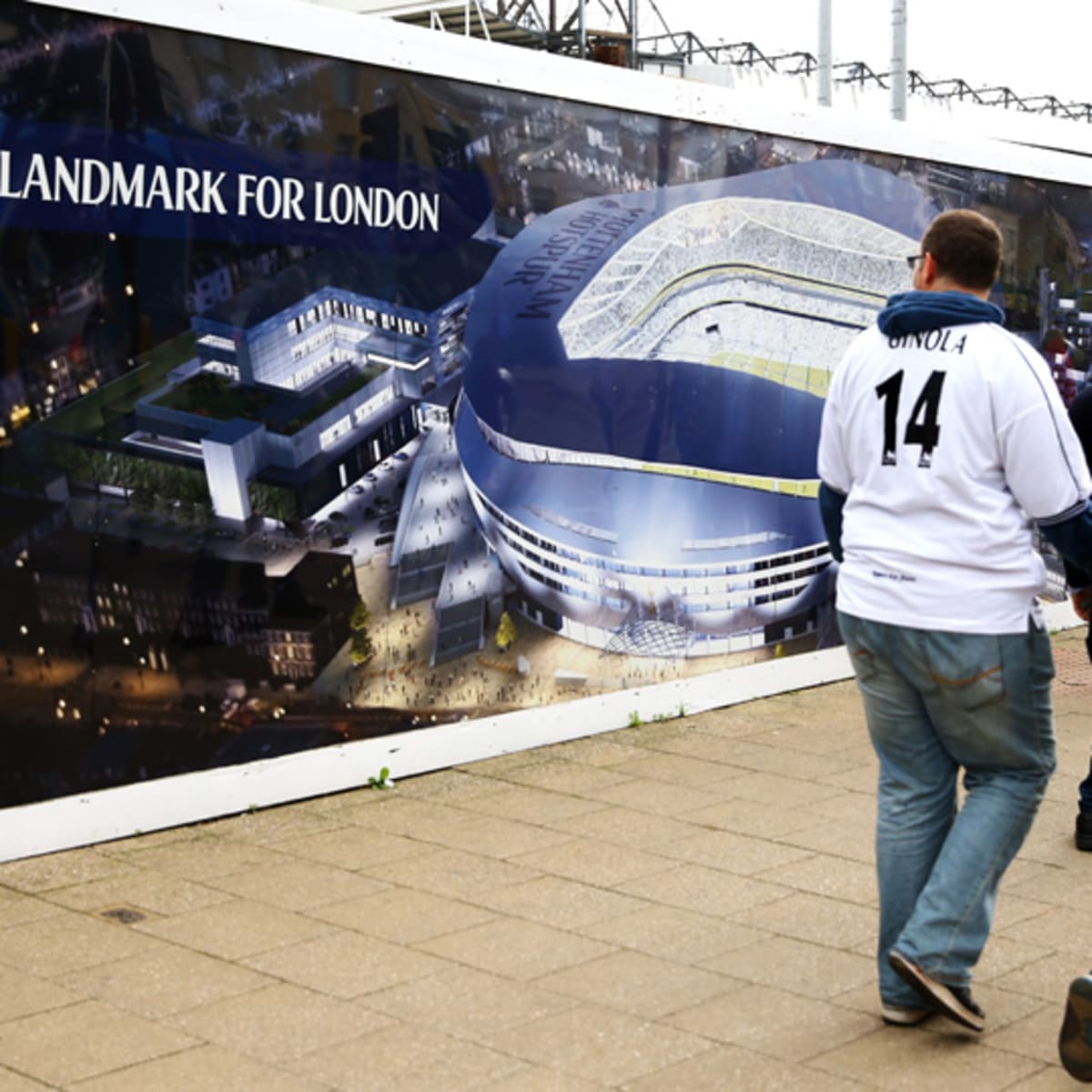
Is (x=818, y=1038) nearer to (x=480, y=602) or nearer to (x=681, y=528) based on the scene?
(x=480, y=602)

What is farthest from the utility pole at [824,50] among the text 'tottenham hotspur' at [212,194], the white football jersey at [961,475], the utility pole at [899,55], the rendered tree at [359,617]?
the white football jersey at [961,475]

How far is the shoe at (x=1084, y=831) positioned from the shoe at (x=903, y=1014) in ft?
6.03

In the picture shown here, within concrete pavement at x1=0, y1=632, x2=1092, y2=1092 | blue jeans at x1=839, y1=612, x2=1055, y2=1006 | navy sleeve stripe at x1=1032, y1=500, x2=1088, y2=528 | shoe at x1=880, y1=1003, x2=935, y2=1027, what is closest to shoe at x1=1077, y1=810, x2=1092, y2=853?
concrete pavement at x1=0, y1=632, x2=1092, y2=1092

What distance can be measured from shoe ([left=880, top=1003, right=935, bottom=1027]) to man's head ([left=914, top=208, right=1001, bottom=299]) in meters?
1.74

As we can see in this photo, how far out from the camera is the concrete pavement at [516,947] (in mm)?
3938

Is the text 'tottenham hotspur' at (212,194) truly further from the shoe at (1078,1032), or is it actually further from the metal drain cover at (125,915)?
the shoe at (1078,1032)

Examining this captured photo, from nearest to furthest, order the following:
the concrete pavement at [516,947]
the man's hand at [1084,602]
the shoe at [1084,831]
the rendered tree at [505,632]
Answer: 1. the concrete pavement at [516,947]
2. the man's hand at [1084,602]
3. the shoe at [1084,831]
4. the rendered tree at [505,632]

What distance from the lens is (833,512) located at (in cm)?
449

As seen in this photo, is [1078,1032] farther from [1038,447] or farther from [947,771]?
[1038,447]

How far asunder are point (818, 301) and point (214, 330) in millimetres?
3622

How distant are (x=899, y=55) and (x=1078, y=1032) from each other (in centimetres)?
2474

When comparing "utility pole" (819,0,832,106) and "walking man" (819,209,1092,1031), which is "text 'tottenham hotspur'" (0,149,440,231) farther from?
"utility pole" (819,0,832,106)

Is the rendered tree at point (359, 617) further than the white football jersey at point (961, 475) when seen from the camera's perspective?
Yes

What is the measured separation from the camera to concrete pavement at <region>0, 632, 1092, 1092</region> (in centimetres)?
394
